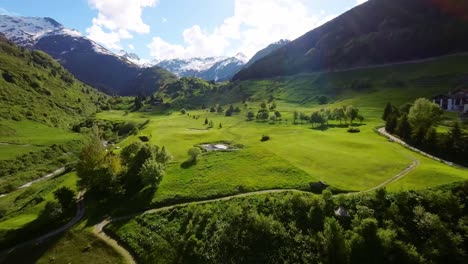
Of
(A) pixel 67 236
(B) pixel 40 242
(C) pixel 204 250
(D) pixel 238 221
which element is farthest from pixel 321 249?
(B) pixel 40 242

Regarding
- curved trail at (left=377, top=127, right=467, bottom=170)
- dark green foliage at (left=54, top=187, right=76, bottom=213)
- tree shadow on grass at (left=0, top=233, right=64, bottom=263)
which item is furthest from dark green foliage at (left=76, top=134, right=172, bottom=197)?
curved trail at (left=377, top=127, right=467, bottom=170)

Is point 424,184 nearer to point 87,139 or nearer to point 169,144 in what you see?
point 169,144

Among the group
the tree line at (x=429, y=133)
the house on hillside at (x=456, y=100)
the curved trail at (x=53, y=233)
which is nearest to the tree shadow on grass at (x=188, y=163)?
the curved trail at (x=53, y=233)

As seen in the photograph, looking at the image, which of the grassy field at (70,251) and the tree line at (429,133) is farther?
the tree line at (429,133)

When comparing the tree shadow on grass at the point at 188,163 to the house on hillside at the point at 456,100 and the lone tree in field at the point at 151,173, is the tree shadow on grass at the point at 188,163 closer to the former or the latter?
the lone tree in field at the point at 151,173

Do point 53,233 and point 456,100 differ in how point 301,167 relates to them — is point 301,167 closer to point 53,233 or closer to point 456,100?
point 53,233

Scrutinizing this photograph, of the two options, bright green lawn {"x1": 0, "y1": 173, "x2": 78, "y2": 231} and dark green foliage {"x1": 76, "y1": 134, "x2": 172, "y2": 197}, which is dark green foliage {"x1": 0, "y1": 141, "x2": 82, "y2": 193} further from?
dark green foliage {"x1": 76, "y1": 134, "x2": 172, "y2": 197}
